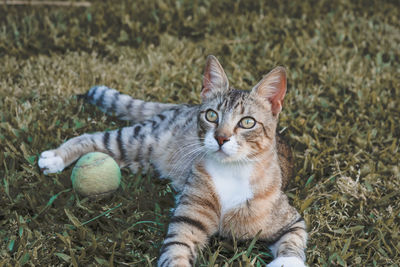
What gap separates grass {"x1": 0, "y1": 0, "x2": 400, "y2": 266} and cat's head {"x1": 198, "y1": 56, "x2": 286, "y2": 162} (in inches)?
26.0

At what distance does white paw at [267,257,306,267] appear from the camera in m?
2.76

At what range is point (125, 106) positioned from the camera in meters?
4.48

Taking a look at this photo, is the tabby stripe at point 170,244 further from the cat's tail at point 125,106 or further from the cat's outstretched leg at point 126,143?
the cat's tail at point 125,106

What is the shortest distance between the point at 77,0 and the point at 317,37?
376cm

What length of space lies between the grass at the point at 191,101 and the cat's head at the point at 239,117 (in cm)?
66

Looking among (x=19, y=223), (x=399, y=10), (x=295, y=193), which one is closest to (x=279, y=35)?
(x=399, y=10)

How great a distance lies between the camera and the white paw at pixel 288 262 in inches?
108

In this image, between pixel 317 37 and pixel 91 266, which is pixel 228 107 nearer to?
pixel 91 266

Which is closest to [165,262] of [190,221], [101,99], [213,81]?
[190,221]

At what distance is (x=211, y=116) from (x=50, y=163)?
1.47m

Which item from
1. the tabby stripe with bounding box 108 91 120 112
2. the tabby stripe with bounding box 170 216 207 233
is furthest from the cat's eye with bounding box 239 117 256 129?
the tabby stripe with bounding box 108 91 120 112

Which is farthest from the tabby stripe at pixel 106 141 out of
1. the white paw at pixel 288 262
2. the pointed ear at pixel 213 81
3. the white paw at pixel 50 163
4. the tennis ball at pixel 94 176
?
the white paw at pixel 288 262

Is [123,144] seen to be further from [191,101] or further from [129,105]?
[191,101]

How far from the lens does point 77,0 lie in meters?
7.09
